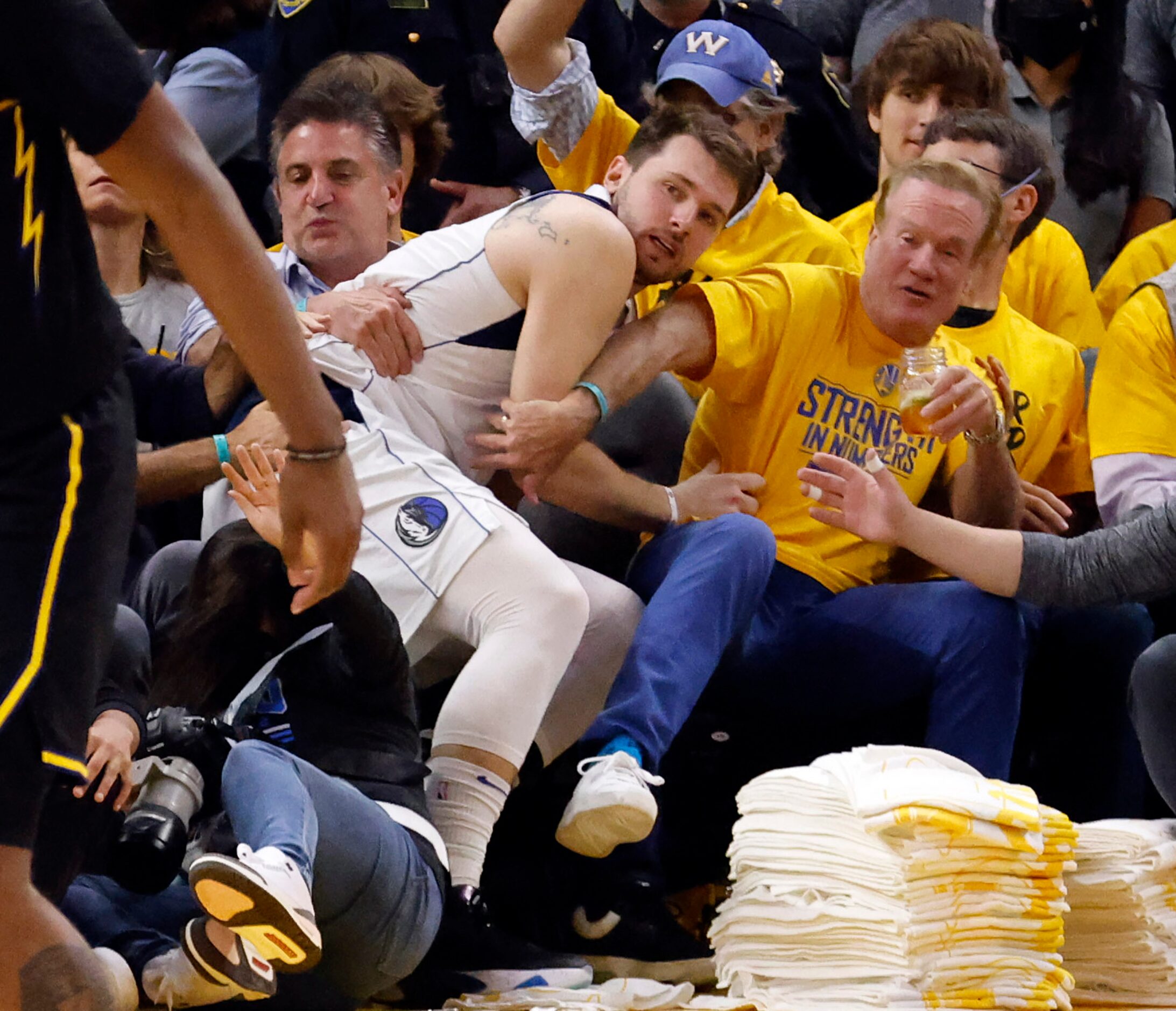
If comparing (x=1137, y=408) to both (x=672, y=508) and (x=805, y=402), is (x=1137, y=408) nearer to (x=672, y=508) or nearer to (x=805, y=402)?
(x=805, y=402)

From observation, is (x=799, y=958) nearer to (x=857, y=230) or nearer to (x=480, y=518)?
(x=480, y=518)

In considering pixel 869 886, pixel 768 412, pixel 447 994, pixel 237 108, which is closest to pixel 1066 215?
pixel 768 412

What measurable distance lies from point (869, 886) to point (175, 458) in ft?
4.75

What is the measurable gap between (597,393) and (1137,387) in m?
1.16

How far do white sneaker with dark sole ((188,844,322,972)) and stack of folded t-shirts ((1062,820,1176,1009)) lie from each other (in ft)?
4.54

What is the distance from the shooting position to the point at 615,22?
4230 mm

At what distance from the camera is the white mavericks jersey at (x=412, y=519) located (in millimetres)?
2750

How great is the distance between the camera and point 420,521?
110 inches

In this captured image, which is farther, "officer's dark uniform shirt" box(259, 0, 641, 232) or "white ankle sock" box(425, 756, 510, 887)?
"officer's dark uniform shirt" box(259, 0, 641, 232)

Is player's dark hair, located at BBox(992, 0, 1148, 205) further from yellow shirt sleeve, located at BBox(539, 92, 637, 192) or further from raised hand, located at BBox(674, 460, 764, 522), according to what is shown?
raised hand, located at BBox(674, 460, 764, 522)

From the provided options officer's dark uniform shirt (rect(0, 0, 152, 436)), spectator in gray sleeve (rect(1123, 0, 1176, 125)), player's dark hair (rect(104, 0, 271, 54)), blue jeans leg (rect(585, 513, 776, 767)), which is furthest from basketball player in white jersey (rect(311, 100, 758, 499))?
spectator in gray sleeve (rect(1123, 0, 1176, 125))

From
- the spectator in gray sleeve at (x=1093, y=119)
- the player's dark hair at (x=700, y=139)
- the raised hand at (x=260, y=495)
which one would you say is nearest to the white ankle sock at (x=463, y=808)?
the raised hand at (x=260, y=495)

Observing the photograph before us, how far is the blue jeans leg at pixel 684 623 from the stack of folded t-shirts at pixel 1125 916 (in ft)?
2.25

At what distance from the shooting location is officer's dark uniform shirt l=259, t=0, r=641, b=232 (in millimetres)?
→ 4055
